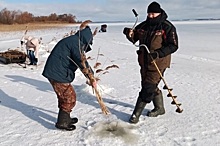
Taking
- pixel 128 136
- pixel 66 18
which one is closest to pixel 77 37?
pixel 128 136

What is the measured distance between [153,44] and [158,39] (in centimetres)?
10

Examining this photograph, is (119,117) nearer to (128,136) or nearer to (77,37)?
(128,136)

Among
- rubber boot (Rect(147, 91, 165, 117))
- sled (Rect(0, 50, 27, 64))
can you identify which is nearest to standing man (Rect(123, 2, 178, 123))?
rubber boot (Rect(147, 91, 165, 117))

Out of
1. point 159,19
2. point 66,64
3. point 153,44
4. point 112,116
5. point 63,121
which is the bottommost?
point 112,116

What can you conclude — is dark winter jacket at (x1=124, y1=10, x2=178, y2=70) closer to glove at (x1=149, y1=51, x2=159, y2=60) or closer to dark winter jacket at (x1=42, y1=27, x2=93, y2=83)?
glove at (x1=149, y1=51, x2=159, y2=60)

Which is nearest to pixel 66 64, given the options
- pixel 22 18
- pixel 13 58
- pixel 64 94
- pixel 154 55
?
pixel 64 94

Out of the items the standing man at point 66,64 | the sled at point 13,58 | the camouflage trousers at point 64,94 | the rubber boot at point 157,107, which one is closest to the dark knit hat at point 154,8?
the standing man at point 66,64

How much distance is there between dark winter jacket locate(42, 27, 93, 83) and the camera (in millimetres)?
3906

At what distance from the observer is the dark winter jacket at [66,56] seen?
12.8ft

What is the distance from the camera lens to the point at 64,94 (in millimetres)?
4152

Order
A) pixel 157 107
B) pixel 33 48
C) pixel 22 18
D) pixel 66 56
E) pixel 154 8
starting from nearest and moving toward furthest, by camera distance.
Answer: pixel 66 56, pixel 154 8, pixel 157 107, pixel 33 48, pixel 22 18

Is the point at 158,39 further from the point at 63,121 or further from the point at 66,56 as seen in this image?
the point at 63,121

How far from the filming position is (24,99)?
6.07 m

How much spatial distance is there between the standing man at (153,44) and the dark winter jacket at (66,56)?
79 centimetres
